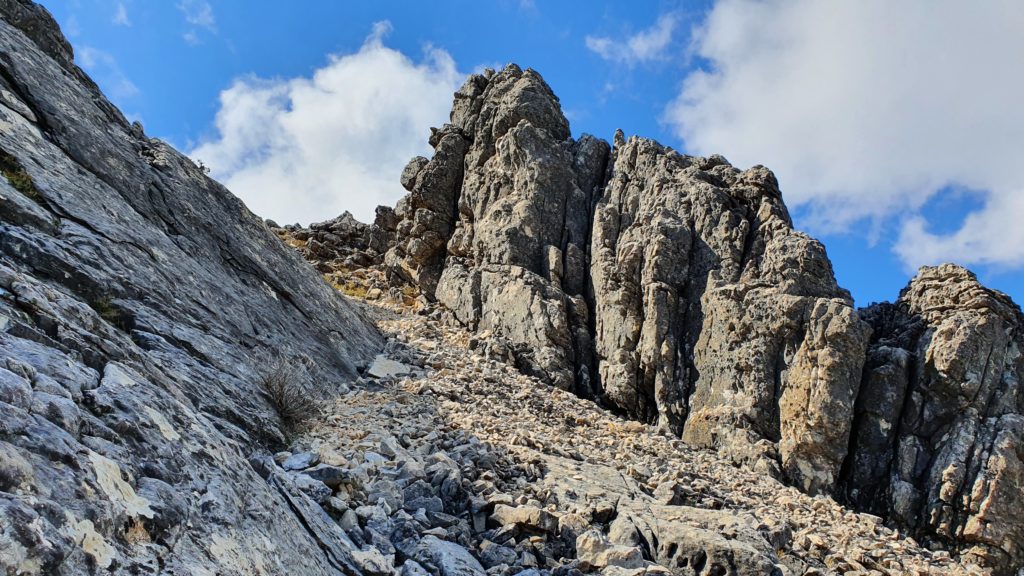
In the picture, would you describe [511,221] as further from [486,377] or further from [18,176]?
[18,176]

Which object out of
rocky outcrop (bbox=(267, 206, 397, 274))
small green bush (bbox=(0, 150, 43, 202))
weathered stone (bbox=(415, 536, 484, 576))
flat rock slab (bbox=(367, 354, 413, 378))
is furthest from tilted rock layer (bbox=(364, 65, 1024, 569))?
small green bush (bbox=(0, 150, 43, 202))

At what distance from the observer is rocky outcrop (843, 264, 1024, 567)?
17.4 metres

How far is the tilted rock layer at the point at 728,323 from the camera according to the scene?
19.0m

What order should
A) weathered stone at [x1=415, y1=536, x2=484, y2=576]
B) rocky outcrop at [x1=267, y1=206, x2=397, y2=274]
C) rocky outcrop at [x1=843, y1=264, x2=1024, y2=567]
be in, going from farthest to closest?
rocky outcrop at [x1=267, y1=206, x2=397, y2=274]
rocky outcrop at [x1=843, y1=264, x2=1024, y2=567]
weathered stone at [x1=415, y1=536, x2=484, y2=576]

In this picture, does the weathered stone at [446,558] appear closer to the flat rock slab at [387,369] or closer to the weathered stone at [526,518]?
the weathered stone at [526,518]

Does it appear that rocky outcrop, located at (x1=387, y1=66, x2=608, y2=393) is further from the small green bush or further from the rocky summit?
the small green bush

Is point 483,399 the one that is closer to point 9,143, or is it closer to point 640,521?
point 640,521

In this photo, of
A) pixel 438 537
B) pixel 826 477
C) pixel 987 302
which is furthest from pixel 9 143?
pixel 987 302

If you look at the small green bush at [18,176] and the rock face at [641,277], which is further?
the rock face at [641,277]

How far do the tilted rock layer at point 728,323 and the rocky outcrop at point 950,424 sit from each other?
49 mm

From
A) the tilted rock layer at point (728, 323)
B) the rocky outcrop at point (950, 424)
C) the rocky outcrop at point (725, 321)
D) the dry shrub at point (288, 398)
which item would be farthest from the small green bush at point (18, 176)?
the rocky outcrop at point (950, 424)

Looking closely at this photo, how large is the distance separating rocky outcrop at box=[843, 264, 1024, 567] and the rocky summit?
8 centimetres

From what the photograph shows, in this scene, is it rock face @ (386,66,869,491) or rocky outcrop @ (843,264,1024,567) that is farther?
rock face @ (386,66,869,491)

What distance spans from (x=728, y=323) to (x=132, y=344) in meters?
17.9
